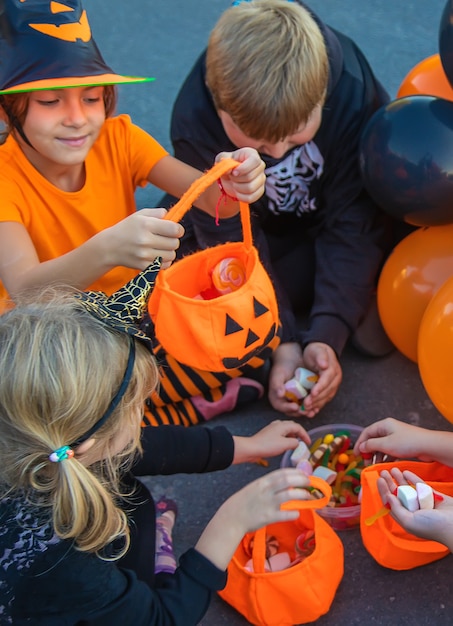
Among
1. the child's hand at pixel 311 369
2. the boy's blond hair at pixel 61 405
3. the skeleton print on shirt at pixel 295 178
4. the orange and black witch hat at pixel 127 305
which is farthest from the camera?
the skeleton print on shirt at pixel 295 178

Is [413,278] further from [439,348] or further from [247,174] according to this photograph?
[247,174]

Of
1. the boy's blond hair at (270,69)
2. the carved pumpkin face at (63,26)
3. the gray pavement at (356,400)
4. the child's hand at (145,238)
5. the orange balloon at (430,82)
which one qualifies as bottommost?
the gray pavement at (356,400)

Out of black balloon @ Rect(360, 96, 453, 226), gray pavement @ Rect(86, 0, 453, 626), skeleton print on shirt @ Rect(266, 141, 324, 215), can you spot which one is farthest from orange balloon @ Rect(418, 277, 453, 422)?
skeleton print on shirt @ Rect(266, 141, 324, 215)

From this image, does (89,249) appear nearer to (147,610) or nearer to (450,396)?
(147,610)

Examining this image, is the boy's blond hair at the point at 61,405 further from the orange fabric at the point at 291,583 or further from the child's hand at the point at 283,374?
the child's hand at the point at 283,374

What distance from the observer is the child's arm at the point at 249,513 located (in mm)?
1233

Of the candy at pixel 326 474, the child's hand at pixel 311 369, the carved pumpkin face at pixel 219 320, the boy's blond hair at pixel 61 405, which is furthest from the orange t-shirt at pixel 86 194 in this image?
the candy at pixel 326 474

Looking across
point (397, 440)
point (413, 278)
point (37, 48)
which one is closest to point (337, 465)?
point (397, 440)

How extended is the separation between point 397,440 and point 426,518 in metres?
0.25

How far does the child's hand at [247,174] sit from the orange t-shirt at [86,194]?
46cm

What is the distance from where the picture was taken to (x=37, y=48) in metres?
1.40

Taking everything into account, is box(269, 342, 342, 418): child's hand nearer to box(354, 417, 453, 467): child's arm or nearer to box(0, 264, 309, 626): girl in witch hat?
box(354, 417, 453, 467): child's arm

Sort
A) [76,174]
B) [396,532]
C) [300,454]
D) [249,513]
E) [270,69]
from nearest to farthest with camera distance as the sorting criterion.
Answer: [249,513], [396,532], [270,69], [300,454], [76,174]

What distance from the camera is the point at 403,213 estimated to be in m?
1.61
